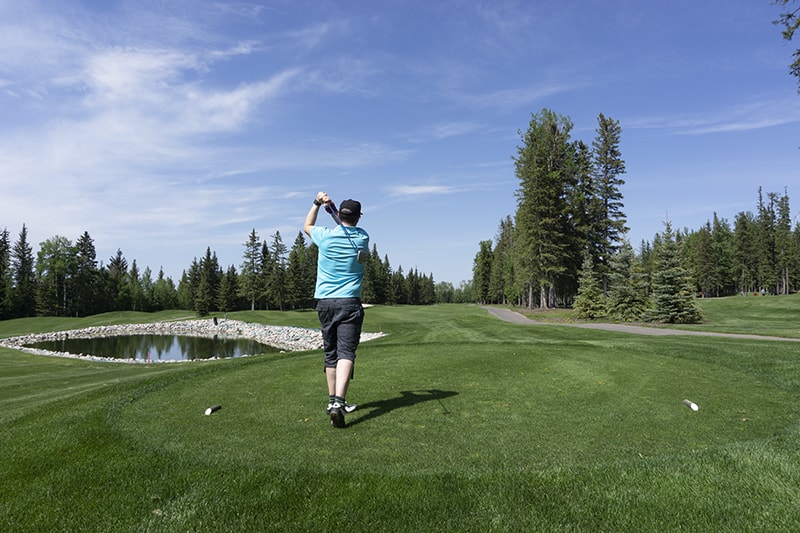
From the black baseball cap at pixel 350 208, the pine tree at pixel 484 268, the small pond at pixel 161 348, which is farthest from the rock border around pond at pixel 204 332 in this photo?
the pine tree at pixel 484 268

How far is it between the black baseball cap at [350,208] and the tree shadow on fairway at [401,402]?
2.35 metres

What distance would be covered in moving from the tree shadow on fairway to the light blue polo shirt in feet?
4.55

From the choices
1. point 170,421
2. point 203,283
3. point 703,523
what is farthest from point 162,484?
point 203,283

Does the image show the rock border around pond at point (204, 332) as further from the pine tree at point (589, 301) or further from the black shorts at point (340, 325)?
the black shorts at point (340, 325)

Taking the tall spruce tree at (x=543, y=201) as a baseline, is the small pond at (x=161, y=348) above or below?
below

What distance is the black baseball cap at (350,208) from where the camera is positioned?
517 centimetres

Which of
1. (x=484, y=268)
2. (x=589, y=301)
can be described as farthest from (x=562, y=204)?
(x=484, y=268)

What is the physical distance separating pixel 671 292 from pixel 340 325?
28398 millimetres

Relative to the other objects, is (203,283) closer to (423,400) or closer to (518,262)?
(518,262)

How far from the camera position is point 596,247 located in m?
43.6

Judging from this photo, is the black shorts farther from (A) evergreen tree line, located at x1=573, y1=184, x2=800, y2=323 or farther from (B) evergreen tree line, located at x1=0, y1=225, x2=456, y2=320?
(B) evergreen tree line, located at x1=0, y1=225, x2=456, y2=320

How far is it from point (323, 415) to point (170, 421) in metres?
1.71

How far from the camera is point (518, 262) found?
4456 centimetres

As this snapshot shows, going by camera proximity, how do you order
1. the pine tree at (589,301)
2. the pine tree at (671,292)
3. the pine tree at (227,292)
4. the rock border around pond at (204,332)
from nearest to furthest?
the pine tree at (671,292) < the pine tree at (589,301) < the rock border around pond at (204,332) < the pine tree at (227,292)
